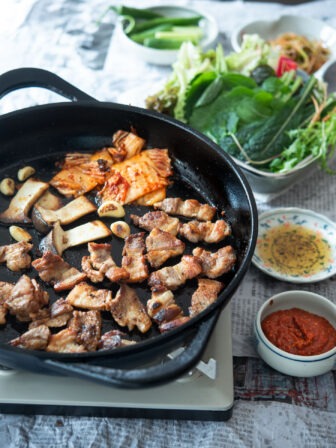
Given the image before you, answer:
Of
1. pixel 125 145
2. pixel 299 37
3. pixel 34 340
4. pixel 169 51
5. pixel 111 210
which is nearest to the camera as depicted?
pixel 34 340

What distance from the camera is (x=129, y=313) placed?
166 centimetres

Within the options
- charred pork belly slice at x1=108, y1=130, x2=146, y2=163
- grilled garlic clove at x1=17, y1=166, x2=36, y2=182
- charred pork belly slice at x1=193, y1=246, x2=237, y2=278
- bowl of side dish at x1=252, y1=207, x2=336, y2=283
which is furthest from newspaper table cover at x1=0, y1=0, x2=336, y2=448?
grilled garlic clove at x1=17, y1=166, x2=36, y2=182

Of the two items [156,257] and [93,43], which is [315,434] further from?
[93,43]

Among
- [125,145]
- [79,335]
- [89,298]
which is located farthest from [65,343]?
[125,145]

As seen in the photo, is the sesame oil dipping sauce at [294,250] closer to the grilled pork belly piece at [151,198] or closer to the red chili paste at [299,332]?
the red chili paste at [299,332]

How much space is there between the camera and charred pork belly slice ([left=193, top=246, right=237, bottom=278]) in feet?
5.96

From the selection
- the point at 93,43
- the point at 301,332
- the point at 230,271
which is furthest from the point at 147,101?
the point at 301,332

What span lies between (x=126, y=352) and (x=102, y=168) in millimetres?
991

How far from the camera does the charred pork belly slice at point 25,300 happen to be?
1.63 metres

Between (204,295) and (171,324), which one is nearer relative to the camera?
(171,324)

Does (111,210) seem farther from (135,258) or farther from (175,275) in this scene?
(175,275)

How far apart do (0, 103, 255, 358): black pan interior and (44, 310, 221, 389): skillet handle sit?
2.03 ft

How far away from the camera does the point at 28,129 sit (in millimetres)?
2209

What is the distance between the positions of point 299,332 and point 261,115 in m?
1.20
